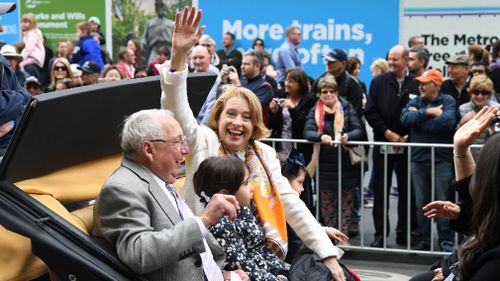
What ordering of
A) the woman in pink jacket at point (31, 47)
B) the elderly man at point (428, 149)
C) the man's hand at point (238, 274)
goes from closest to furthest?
1. the man's hand at point (238, 274)
2. the elderly man at point (428, 149)
3. the woman in pink jacket at point (31, 47)

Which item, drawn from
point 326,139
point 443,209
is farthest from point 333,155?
point 443,209

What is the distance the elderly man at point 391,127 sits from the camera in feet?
31.6

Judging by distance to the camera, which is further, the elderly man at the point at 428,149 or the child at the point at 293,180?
the elderly man at the point at 428,149

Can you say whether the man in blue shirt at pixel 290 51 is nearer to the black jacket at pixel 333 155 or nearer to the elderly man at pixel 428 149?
the black jacket at pixel 333 155

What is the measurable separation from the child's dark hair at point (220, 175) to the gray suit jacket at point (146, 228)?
506 mm

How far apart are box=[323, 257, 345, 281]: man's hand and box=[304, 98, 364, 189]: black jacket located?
3.92m

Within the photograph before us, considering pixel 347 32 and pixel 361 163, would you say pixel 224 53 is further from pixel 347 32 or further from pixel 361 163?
pixel 361 163

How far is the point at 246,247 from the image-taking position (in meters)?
5.00

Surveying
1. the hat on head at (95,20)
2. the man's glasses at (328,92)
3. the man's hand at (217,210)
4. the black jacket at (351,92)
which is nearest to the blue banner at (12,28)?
the hat on head at (95,20)

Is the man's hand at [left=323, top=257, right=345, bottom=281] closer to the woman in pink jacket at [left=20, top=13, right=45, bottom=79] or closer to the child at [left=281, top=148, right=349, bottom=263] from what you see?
the child at [left=281, top=148, right=349, bottom=263]

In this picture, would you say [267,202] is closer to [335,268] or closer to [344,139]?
[335,268]

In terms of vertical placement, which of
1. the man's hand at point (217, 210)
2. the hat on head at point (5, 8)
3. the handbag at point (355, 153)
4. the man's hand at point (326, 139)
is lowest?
the handbag at point (355, 153)

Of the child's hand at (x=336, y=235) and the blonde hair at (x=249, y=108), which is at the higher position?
the blonde hair at (x=249, y=108)

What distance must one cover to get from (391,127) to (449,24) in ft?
18.2
